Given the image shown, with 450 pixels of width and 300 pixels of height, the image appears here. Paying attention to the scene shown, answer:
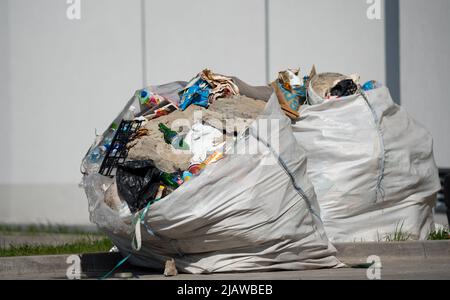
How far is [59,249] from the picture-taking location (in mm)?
6742

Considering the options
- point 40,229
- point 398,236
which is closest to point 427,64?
point 398,236

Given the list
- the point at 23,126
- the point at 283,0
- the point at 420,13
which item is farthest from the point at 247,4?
the point at 23,126

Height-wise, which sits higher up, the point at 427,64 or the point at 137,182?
the point at 427,64

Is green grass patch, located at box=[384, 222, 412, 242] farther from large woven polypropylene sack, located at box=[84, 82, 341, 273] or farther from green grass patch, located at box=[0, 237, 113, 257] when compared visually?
green grass patch, located at box=[0, 237, 113, 257]

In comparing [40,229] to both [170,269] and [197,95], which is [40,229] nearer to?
[197,95]

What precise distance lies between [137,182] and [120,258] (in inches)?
40.4

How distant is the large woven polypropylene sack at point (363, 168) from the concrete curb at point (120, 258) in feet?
0.68

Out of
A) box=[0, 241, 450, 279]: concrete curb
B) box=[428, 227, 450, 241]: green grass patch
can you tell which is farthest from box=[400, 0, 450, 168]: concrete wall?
box=[0, 241, 450, 279]: concrete curb

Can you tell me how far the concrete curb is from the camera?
5.91 metres

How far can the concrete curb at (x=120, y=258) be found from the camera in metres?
5.91

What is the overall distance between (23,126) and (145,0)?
197 centimetres

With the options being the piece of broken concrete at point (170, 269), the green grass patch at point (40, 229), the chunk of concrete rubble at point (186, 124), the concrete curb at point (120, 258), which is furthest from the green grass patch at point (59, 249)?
the green grass patch at point (40, 229)

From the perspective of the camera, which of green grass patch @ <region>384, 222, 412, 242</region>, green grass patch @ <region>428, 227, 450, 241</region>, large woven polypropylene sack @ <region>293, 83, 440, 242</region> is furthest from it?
green grass patch @ <region>428, 227, 450, 241</region>

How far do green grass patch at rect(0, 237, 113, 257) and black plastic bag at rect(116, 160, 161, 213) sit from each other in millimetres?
1273
